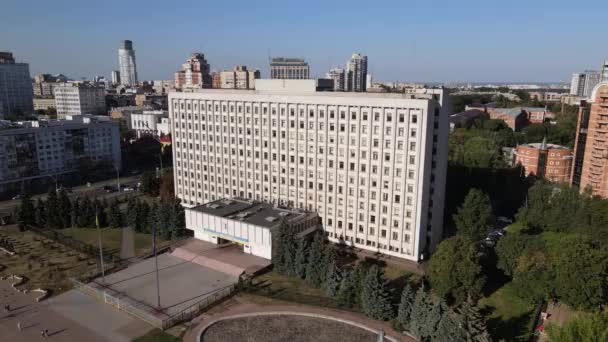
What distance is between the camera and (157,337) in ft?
144

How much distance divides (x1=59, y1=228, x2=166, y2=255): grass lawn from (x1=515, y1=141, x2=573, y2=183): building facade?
93.6 meters

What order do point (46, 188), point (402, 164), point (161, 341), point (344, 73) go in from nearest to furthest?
point (161, 341)
point (402, 164)
point (46, 188)
point (344, 73)

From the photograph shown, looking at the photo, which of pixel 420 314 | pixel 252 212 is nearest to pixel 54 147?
pixel 252 212

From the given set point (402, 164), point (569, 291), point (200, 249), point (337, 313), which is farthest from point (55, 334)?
point (569, 291)

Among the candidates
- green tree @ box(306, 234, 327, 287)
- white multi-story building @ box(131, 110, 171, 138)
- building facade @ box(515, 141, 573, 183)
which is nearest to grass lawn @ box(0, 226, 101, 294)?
green tree @ box(306, 234, 327, 287)

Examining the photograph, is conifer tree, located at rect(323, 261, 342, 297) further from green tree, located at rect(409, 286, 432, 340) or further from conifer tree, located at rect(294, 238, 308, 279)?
green tree, located at rect(409, 286, 432, 340)

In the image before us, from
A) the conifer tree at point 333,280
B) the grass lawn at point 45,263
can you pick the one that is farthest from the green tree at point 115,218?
the conifer tree at point 333,280

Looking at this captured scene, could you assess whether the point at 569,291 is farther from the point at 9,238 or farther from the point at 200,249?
the point at 9,238

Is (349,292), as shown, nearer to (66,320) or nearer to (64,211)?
(66,320)

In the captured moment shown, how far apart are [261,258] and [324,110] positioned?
2519cm

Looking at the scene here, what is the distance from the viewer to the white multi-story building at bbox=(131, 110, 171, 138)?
161 m

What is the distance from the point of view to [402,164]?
198 feet

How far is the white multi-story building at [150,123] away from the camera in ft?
528

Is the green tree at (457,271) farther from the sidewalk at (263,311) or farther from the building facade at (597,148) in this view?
the building facade at (597,148)
